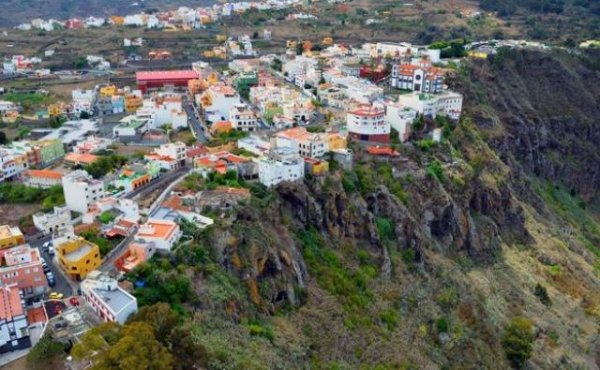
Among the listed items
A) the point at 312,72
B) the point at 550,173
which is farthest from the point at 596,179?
the point at 312,72

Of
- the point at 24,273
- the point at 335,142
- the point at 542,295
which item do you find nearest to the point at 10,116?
the point at 335,142

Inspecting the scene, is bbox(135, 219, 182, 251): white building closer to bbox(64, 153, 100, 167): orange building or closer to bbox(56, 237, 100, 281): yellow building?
bbox(56, 237, 100, 281): yellow building

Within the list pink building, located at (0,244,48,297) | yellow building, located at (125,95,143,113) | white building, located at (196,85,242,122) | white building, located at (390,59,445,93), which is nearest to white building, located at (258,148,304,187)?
pink building, located at (0,244,48,297)

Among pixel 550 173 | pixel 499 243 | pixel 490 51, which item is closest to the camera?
pixel 499 243

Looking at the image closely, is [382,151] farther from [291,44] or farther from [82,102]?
[291,44]

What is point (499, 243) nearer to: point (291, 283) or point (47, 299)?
point (291, 283)
